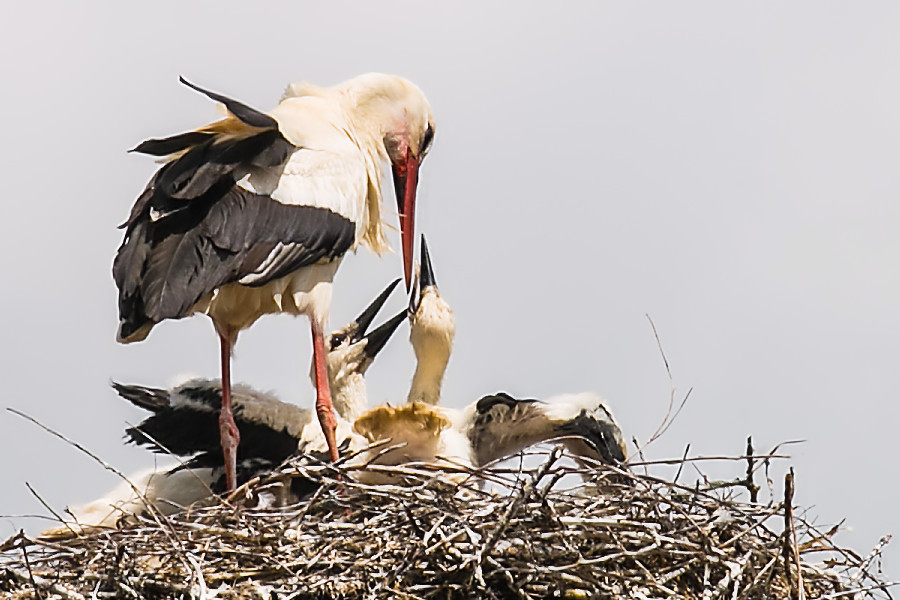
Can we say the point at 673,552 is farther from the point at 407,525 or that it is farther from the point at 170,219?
the point at 170,219

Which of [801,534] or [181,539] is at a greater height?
[801,534]

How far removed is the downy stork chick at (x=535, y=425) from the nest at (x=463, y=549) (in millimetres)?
1471

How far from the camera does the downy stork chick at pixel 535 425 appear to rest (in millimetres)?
6238

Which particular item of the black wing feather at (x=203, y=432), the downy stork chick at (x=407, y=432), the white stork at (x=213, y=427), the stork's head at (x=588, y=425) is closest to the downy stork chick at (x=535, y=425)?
the stork's head at (x=588, y=425)

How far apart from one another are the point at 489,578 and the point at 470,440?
1.90 metres

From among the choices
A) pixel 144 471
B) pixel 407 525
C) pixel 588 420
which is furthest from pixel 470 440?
pixel 407 525

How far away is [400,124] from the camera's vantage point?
6496mm

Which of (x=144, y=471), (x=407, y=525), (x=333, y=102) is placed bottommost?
(x=407, y=525)

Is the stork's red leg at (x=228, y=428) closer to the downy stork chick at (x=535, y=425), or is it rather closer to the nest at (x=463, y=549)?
the downy stork chick at (x=535, y=425)

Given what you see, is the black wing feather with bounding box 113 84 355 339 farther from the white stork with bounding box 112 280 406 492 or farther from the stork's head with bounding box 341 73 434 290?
the white stork with bounding box 112 280 406 492

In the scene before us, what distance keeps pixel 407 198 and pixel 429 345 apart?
70 cm

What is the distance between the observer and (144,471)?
21.7ft

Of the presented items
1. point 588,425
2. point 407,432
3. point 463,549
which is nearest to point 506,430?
point 588,425

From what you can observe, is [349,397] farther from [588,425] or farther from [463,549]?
[463,549]
